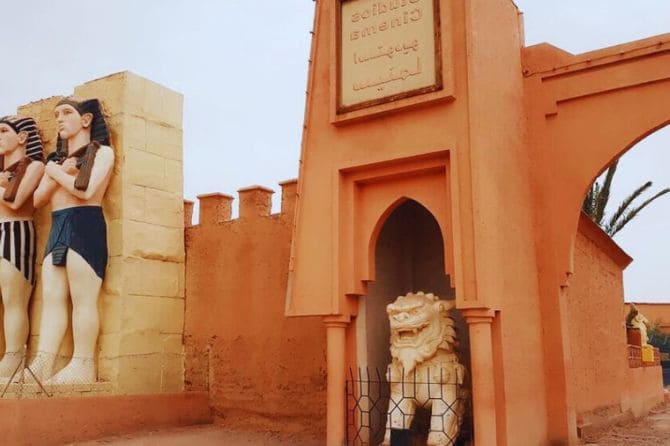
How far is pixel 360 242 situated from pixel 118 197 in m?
4.00

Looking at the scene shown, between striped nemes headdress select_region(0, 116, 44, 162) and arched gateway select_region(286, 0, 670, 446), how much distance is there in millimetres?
4646

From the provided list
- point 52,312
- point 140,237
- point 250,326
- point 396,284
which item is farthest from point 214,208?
point 396,284

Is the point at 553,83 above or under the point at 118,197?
above

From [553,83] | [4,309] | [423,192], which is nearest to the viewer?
[423,192]

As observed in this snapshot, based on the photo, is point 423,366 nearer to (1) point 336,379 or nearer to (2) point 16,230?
(1) point 336,379

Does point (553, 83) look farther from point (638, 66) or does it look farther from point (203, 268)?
point (203, 268)

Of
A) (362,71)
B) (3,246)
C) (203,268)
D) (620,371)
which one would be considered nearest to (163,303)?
(203,268)

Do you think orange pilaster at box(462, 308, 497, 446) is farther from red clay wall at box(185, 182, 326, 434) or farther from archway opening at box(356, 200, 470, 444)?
red clay wall at box(185, 182, 326, 434)

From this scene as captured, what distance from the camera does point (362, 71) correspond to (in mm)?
7641

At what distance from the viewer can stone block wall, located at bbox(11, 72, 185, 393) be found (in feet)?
31.4

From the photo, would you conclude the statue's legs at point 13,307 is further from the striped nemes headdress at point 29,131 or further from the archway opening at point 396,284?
the archway opening at point 396,284

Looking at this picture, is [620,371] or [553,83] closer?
[553,83]

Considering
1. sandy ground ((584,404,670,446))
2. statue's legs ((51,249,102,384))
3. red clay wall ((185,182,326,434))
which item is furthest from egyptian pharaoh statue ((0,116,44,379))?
sandy ground ((584,404,670,446))

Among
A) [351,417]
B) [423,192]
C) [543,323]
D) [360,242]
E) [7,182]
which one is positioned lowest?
[351,417]
